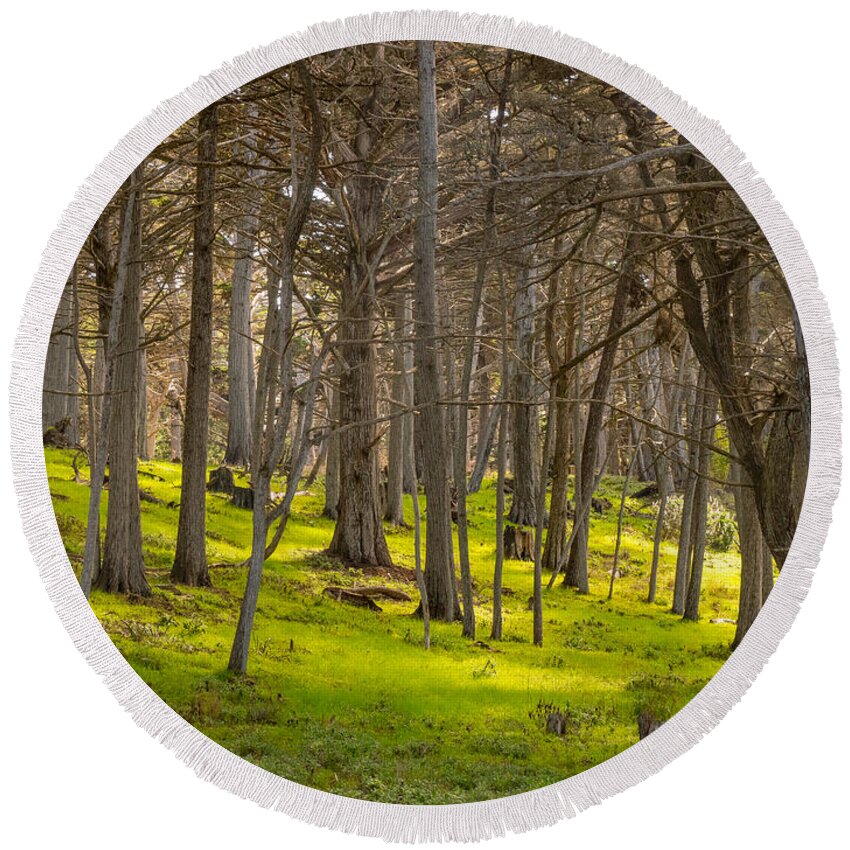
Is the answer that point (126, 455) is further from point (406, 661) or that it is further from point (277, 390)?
point (406, 661)

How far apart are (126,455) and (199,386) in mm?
445

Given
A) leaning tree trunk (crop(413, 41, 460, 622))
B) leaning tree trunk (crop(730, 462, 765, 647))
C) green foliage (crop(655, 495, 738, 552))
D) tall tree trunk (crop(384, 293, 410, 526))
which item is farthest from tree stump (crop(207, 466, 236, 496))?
leaning tree trunk (crop(730, 462, 765, 647))

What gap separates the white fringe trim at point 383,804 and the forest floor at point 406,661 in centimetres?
6

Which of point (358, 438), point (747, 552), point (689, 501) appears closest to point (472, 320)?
point (358, 438)

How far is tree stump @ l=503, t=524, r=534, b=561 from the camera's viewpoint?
337 centimetres

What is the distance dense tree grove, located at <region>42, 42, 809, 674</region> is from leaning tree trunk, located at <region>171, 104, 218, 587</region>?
0.05ft

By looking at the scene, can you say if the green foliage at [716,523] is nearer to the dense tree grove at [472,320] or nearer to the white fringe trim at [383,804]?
the dense tree grove at [472,320]

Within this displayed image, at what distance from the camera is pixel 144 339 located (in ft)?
12.2

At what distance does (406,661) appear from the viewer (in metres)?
3.22

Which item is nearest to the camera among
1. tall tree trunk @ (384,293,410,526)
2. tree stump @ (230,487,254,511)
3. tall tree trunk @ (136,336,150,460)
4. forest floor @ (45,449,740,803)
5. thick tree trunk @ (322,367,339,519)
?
forest floor @ (45,449,740,803)

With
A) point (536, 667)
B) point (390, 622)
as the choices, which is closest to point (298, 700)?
point (390, 622)

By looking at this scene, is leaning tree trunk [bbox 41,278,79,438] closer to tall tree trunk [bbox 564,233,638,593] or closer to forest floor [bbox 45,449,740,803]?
forest floor [bbox 45,449,740,803]

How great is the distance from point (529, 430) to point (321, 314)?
83 cm

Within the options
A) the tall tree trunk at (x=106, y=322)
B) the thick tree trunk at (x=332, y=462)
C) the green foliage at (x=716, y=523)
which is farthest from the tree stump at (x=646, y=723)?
the tall tree trunk at (x=106, y=322)
